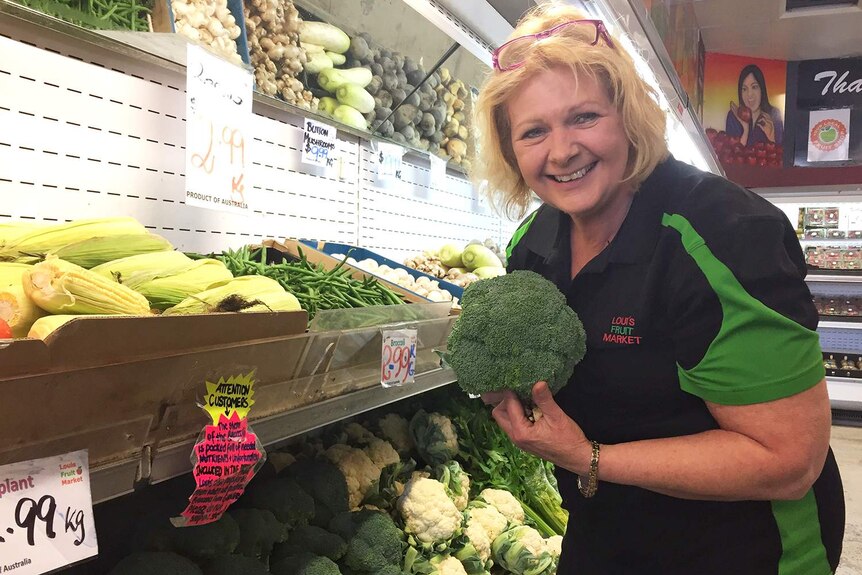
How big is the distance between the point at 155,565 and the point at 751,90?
8538 mm

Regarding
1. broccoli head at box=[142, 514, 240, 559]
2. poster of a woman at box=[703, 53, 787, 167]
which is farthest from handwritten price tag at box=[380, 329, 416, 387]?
poster of a woman at box=[703, 53, 787, 167]

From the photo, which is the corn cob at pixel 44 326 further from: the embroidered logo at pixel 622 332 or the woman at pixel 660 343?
the embroidered logo at pixel 622 332

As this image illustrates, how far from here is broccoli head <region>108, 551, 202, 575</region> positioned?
1089mm

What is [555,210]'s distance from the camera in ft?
5.25

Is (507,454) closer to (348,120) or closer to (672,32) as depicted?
(348,120)

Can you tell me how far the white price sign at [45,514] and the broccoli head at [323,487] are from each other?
35.2 inches

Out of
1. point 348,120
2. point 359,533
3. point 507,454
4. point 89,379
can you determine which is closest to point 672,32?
point 348,120

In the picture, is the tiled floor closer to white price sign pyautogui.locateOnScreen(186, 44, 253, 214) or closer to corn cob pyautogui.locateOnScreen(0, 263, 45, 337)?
white price sign pyautogui.locateOnScreen(186, 44, 253, 214)

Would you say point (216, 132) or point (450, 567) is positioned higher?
point (216, 132)

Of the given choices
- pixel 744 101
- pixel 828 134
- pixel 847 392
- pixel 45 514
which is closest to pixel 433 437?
pixel 45 514

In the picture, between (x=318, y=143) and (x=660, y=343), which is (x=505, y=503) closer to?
(x=660, y=343)

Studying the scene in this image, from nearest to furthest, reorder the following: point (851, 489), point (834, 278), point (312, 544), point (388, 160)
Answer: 1. point (312, 544)
2. point (388, 160)
3. point (851, 489)
4. point (834, 278)

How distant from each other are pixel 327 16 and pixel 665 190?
1548mm

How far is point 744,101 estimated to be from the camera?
789 cm
